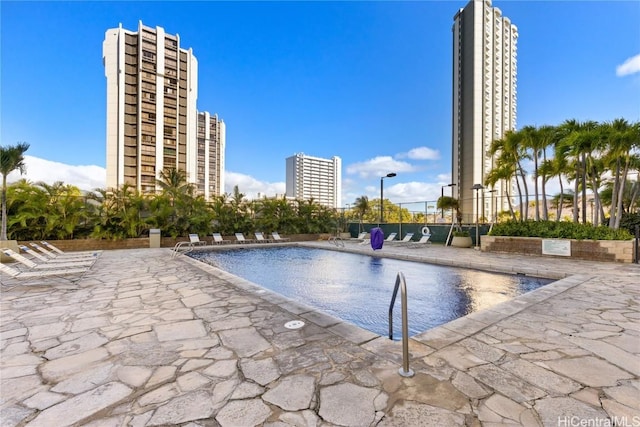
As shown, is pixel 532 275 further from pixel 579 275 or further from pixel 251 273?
pixel 251 273

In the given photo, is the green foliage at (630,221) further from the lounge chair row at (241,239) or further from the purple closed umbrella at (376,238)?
the lounge chair row at (241,239)

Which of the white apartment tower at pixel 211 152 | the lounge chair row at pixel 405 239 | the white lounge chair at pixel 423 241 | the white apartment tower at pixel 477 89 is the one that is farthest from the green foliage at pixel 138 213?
the white apartment tower at pixel 211 152

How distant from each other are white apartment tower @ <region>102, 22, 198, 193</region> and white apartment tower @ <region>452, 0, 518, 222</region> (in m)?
42.7

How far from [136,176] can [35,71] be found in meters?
27.0

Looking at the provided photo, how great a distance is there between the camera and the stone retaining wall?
766cm

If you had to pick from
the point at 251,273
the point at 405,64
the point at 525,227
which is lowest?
the point at 251,273

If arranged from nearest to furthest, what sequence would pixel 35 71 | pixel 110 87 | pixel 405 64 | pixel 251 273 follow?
pixel 251 273 → pixel 35 71 → pixel 405 64 → pixel 110 87

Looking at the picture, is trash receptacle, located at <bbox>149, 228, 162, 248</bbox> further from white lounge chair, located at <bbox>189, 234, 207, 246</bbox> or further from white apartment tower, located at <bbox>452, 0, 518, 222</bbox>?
white apartment tower, located at <bbox>452, 0, 518, 222</bbox>

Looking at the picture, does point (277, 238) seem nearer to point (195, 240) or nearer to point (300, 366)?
point (195, 240)

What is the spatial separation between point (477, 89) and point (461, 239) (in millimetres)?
43702

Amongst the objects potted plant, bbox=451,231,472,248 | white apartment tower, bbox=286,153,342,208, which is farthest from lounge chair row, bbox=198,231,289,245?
white apartment tower, bbox=286,153,342,208

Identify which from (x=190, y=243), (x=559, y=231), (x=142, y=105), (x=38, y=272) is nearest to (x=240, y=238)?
(x=190, y=243)

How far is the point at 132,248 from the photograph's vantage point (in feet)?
39.0

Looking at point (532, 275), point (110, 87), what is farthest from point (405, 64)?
point (110, 87)
